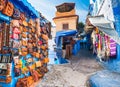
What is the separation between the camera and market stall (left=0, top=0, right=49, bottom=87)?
6.00 meters

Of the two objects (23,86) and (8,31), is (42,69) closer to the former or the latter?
(23,86)

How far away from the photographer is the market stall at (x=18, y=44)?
6004 mm

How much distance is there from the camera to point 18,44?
682 centimetres

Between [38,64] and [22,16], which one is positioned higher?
[22,16]

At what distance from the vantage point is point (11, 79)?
609cm

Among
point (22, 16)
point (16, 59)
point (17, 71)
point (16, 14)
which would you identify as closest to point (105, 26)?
point (22, 16)

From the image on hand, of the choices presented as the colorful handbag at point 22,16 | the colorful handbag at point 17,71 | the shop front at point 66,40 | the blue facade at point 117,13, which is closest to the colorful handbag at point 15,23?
the colorful handbag at point 22,16

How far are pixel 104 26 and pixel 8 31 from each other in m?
5.05

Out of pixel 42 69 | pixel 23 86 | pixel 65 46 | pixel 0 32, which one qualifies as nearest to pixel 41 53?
pixel 42 69

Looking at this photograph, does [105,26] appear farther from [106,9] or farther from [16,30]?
[16,30]

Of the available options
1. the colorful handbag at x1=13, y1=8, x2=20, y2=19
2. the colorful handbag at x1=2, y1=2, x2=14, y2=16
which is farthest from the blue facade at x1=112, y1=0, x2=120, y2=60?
the colorful handbag at x1=2, y1=2, x2=14, y2=16

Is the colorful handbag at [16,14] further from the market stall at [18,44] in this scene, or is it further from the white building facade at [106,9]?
the white building facade at [106,9]

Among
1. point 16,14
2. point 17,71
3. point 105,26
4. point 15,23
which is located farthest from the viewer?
point 105,26

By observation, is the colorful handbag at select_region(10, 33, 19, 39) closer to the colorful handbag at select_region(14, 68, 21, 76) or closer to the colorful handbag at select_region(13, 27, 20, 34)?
the colorful handbag at select_region(13, 27, 20, 34)
